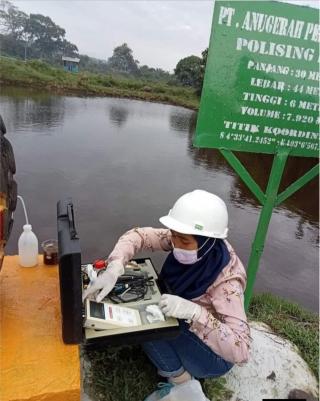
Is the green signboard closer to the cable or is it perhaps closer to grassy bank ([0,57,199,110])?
the cable

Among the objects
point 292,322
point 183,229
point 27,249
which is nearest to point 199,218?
point 183,229

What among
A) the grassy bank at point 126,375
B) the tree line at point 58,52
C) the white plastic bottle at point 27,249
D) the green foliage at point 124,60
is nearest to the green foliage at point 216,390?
the grassy bank at point 126,375

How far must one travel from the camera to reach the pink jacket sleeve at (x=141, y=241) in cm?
215

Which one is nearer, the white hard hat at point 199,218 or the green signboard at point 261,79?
the white hard hat at point 199,218

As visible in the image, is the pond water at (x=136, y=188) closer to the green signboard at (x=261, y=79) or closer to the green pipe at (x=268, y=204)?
the green pipe at (x=268, y=204)

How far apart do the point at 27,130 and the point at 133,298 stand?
9309 mm

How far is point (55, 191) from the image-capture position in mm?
6277

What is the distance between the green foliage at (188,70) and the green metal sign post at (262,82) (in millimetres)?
41627

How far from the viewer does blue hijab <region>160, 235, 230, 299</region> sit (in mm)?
1875

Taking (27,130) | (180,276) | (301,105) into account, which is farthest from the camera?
(27,130)

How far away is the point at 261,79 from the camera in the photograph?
2180 millimetres

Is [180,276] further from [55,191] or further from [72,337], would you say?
[55,191]

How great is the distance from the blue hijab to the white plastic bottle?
0.85 metres

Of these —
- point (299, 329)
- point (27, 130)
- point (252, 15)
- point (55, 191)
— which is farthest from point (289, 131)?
point (27, 130)
